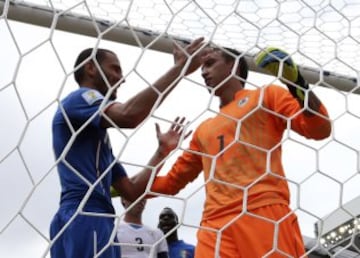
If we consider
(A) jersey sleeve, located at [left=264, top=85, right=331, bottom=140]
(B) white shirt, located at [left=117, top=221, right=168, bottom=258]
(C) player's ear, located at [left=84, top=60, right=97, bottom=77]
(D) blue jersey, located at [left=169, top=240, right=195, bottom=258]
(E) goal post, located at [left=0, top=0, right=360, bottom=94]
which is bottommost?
(D) blue jersey, located at [left=169, top=240, right=195, bottom=258]

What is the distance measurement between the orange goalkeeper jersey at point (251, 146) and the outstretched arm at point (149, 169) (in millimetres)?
68

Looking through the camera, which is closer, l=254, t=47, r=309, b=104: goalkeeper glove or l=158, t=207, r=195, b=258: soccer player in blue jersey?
l=254, t=47, r=309, b=104: goalkeeper glove

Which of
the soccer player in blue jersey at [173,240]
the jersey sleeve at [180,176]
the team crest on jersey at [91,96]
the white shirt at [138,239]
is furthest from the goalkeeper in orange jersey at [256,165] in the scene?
the soccer player in blue jersey at [173,240]

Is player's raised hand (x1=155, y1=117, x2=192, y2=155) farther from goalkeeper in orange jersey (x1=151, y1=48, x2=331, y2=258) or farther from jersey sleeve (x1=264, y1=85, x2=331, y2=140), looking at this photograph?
jersey sleeve (x1=264, y1=85, x2=331, y2=140)

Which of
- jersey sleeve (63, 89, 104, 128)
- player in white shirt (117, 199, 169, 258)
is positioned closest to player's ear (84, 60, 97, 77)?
jersey sleeve (63, 89, 104, 128)

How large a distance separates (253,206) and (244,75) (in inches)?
17.4

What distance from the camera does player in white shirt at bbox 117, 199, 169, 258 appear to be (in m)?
2.18

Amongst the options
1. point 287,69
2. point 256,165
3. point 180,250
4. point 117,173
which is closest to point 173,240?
point 180,250

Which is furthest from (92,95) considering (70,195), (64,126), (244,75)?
(244,75)

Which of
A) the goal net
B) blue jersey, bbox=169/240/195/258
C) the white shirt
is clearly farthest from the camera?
blue jersey, bbox=169/240/195/258

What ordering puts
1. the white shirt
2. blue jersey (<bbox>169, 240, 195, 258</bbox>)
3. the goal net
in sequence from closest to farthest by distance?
the goal net → the white shirt → blue jersey (<bbox>169, 240, 195, 258</bbox>)

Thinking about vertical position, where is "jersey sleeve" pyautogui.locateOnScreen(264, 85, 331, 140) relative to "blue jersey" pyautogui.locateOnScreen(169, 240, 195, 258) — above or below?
above

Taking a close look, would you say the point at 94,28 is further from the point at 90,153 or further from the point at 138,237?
the point at 138,237

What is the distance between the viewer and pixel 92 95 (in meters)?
1.24
